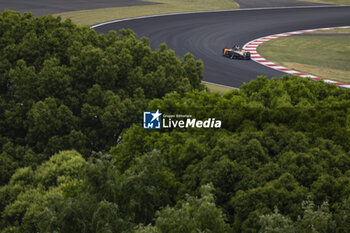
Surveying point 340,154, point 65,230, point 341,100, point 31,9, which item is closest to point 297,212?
point 340,154

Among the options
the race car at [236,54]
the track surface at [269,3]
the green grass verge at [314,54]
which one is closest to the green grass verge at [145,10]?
the track surface at [269,3]

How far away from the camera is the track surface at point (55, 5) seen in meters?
57.6

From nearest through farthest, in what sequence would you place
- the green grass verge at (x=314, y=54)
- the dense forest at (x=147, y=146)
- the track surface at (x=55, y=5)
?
1. the dense forest at (x=147, y=146)
2. the green grass verge at (x=314, y=54)
3. the track surface at (x=55, y=5)

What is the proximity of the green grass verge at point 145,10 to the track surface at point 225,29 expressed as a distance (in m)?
3.06

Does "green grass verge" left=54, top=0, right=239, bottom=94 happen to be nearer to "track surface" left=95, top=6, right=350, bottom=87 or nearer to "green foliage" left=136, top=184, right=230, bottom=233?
"track surface" left=95, top=6, right=350, bottom=87

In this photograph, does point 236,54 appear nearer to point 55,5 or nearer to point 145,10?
point 145,10

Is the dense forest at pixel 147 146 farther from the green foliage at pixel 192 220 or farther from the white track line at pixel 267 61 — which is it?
the white track line at pixel 267 61

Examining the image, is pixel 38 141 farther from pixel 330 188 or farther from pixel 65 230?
pixel 330 188

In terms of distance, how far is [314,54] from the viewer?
46.6m

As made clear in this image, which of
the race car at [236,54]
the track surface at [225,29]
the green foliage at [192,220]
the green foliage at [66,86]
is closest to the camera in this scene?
the green foliage at [192,220]

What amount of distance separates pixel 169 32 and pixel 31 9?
1939cm

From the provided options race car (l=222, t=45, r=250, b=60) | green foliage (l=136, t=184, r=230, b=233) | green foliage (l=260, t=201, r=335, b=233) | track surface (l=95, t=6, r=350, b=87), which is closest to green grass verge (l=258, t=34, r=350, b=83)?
race car (l=222, t=45, r=250, b=60)

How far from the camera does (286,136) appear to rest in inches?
574

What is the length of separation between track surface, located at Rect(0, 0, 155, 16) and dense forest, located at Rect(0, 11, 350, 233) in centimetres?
3612
